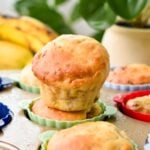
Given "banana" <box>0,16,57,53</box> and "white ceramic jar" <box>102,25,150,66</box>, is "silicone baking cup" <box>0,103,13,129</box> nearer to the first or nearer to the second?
"white ceramic jar" <box>102,25,150,66</box>

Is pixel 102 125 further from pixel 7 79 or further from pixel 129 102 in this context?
pixel 7 79

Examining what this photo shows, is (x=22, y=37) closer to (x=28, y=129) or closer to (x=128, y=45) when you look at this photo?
(x=128, y=45)

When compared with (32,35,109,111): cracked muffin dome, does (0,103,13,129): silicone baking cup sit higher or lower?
lower

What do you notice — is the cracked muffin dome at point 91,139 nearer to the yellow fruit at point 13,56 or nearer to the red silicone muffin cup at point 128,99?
the red silicone muffin cup at point 128,99

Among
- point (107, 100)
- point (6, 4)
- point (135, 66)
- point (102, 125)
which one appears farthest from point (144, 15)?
point (6, 4)

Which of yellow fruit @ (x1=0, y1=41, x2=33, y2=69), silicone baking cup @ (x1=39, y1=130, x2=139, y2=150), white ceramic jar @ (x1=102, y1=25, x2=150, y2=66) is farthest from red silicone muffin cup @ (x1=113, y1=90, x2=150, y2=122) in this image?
yellow fruit @ (x1=0, y1=41, x2=33, y2=69)

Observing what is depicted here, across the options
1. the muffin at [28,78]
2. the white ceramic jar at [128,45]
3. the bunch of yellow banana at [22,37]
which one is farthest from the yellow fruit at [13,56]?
the muffin at [28,78]
